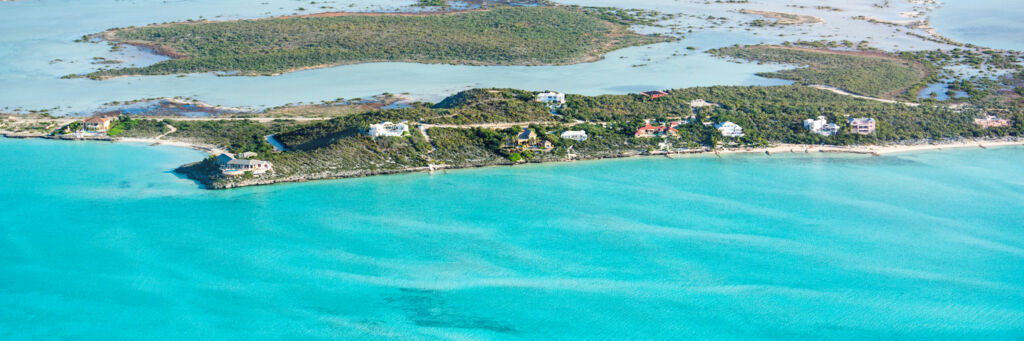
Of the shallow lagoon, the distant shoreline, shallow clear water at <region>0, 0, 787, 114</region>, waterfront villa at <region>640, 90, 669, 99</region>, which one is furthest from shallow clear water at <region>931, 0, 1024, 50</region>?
waterfront villa at <region>640, 90, 669, 99</region>

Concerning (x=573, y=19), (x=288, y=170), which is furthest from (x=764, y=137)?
(x=573, y=19)

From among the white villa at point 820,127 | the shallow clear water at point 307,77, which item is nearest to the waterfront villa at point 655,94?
the shallow clear water at point 307,77

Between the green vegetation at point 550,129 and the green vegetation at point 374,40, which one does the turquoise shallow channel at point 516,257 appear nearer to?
the green vegetation at point 550,129

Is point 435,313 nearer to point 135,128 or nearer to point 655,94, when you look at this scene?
point 135,128

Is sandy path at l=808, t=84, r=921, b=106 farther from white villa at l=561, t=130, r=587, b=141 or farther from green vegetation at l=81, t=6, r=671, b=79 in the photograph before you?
white villa at l=561, t=130, r=587, b=141

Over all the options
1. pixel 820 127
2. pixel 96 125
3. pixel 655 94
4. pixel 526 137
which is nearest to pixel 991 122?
pixel 820 127
